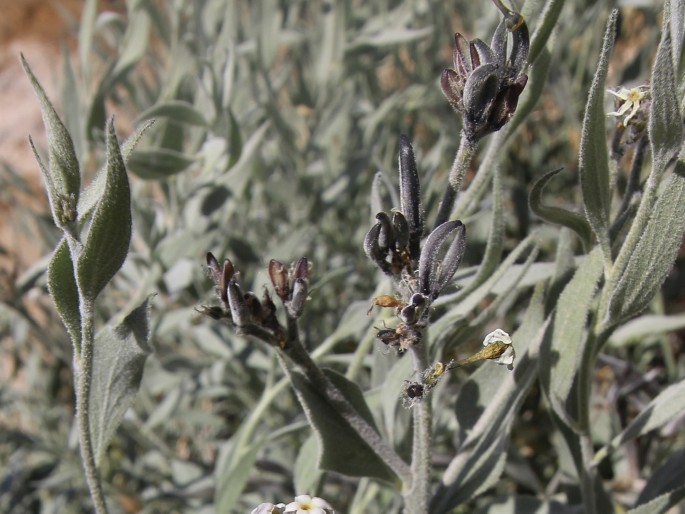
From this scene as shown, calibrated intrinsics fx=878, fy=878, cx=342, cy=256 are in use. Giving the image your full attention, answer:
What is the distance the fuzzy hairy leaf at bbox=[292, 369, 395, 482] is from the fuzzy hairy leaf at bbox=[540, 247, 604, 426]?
0.45 ft

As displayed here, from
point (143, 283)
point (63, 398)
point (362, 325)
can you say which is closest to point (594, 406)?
point (362, 325)

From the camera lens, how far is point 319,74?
158 cm

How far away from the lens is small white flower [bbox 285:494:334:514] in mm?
532

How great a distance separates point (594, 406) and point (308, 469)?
1.96 ft

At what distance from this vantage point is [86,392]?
58cm

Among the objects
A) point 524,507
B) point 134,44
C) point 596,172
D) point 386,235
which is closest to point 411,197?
point 386,235

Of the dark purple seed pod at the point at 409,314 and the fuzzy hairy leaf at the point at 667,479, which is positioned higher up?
the dark purple seed pod at the point at 409,314

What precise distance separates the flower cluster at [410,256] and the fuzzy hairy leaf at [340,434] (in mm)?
108

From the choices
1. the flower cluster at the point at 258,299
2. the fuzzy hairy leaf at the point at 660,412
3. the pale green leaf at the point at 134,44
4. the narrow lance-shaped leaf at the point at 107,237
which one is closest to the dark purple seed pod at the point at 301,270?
the flower cluster at the point at 258,299

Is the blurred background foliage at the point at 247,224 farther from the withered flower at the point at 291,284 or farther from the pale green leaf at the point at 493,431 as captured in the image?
the withered flower at the point at 291,284

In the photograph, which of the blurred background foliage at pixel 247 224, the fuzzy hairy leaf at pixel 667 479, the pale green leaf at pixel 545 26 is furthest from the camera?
the blurred background foliage at pixel 247 224

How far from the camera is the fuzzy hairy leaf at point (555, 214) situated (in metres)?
0.59

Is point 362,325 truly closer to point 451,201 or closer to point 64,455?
point 451,201

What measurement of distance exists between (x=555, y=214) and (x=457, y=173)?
0.11 meters
